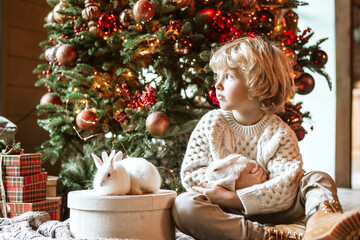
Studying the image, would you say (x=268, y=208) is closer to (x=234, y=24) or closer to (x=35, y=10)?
(x=234, y=24)

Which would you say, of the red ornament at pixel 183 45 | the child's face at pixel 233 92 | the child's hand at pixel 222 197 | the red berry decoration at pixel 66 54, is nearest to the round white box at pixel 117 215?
the child's hand at pixel 222 197

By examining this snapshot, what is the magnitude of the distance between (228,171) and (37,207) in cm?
99

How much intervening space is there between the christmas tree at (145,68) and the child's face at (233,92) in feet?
1.57

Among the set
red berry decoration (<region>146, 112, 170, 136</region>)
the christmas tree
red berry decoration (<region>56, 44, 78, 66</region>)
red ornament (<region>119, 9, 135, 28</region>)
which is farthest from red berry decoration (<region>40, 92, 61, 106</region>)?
red berry decoration (<region>146, 112, 170, 136</region>)

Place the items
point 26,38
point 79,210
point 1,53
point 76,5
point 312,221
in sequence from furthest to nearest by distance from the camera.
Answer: point 26,38 < point 1,53 < point 76,5 < point 79,210 < point 312,221

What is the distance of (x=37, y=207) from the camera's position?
6.39ft

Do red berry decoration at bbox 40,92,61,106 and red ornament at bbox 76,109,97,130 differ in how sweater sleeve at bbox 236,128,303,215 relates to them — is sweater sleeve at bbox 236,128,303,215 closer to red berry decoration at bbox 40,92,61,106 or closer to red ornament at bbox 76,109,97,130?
red ornament at bbox 76,109,97,130

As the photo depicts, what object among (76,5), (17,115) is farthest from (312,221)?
(17,115)

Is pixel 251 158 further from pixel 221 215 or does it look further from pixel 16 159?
pixel 16 159

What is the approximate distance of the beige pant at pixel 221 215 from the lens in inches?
52.4

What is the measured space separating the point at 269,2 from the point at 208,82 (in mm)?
634

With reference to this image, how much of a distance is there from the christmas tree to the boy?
1.60 feet

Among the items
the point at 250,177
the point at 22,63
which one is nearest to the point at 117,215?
the point at 250,177

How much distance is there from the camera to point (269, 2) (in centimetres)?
232
